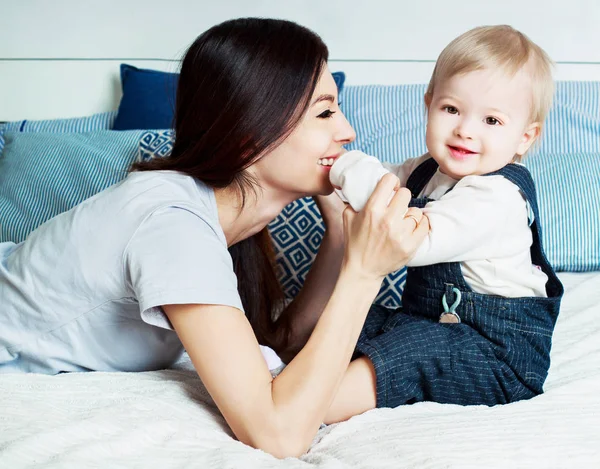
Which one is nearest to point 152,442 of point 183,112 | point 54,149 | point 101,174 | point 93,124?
point 183,112

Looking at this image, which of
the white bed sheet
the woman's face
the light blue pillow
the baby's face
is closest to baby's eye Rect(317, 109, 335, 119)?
the woman's face

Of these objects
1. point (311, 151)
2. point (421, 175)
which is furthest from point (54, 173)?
point (421, 175)

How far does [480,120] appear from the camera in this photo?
138cm

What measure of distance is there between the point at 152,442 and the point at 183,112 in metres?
0.67

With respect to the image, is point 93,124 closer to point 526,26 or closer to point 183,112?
point 183,112

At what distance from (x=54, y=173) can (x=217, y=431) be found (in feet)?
3.93

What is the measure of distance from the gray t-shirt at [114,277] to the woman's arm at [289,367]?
0.16ft

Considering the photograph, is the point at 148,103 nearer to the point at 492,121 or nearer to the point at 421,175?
the point at 421,175

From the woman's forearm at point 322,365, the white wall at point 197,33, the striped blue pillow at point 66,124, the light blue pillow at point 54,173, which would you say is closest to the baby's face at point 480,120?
the woman's forearm at point 322,365

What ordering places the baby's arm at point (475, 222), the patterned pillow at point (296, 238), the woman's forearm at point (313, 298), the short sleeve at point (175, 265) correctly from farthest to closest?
the patterned pillow at point (296, 238) < the woman's forearm at point (313, 298) < the baby's arm at point (475, 222) < the short sleeve at point (175, 265)

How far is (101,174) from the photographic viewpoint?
203 cm

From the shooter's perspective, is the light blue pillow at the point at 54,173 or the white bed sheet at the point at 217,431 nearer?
the white bed sheet at the point at 217,431

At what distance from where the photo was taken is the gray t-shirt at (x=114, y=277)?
1.14 metres

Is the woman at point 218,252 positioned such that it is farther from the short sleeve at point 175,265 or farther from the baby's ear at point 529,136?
the baby's ear at point 529,136
